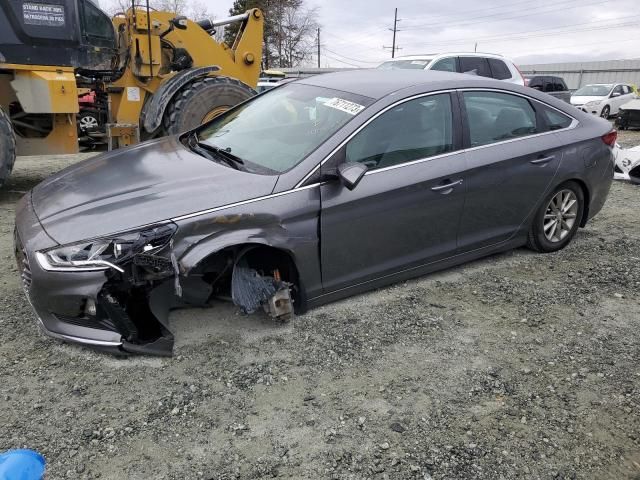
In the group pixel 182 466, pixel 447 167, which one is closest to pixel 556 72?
pixel 447 167

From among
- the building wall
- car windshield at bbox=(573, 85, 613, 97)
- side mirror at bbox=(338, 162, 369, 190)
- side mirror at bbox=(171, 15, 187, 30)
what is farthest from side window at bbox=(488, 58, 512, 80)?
the building wall

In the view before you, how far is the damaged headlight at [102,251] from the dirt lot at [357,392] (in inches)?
24.2

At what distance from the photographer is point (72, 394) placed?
2.75m

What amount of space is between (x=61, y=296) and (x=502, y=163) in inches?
127

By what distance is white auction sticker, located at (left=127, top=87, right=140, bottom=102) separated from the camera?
739 centimetres

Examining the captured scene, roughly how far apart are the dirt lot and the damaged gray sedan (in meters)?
0.23

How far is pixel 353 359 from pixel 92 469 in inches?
59.0

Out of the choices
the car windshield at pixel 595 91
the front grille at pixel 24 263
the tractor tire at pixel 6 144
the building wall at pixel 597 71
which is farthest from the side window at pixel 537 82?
the building wall at pixel 597 71

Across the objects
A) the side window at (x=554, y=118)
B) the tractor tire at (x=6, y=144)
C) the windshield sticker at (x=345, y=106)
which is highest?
the windshield sticker at (x=345, y=106)

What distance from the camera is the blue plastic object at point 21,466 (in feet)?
6.09

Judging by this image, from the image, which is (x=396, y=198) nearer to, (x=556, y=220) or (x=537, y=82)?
(x=556, y=220)

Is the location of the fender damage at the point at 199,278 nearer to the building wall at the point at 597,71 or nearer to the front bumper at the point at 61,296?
the front bumper at the point at 61,296

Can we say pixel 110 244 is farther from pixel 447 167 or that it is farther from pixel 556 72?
pixel 556 72

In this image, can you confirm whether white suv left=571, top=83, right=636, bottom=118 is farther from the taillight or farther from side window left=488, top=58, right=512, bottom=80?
the taillight
